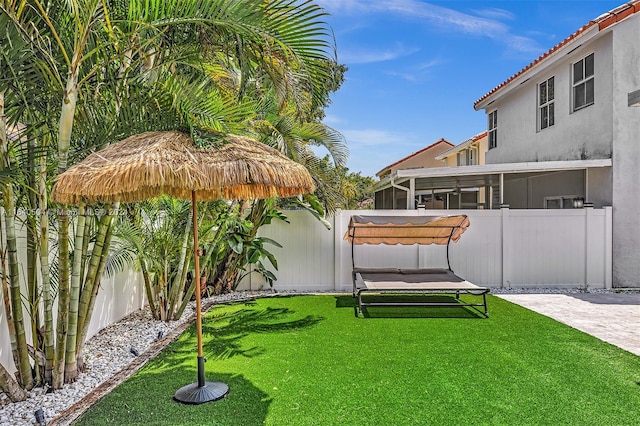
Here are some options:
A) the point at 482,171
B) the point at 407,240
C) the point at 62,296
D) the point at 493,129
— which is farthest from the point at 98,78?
the point at 493,129

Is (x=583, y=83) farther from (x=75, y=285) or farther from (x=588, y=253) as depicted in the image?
(x=75, y=285)

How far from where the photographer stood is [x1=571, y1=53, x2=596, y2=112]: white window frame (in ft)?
36.0

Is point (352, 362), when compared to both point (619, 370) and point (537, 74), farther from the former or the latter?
point (537, 74)

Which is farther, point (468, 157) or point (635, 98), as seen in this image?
point (468, 157)

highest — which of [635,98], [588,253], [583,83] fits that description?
[583,83]

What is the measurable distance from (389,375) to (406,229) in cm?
426

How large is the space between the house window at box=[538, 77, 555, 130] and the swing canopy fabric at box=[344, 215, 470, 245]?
22.0 ft

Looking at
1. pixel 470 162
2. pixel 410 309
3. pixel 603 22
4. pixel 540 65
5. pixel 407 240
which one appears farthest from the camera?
pixel 470 162

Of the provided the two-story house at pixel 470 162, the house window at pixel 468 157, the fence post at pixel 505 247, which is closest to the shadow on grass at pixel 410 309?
the fence post at pixel 505 247

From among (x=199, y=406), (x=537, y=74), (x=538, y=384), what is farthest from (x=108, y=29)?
(x=537, y=74)

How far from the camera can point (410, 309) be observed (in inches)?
317

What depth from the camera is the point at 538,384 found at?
14.9 feet

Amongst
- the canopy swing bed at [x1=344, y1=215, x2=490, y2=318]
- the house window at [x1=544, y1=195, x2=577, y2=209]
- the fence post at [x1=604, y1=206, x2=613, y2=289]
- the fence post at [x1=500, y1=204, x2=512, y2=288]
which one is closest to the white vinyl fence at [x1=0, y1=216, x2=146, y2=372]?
the canopy swing bed at [x1=344, y1=215, x2=490, y2=318]

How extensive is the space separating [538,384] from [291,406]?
8.85 feet
